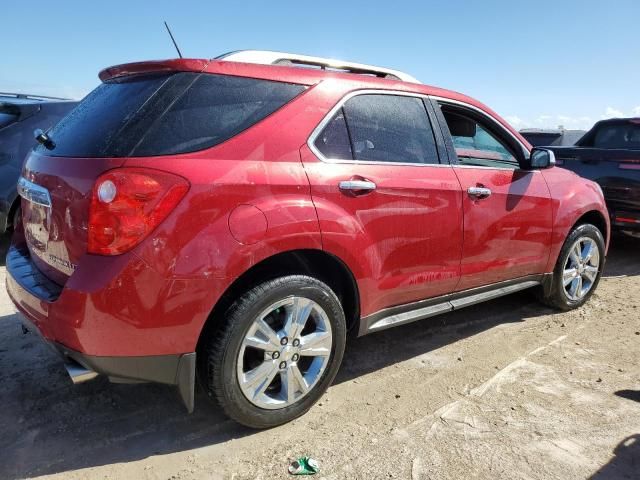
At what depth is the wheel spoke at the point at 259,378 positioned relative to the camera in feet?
8.25

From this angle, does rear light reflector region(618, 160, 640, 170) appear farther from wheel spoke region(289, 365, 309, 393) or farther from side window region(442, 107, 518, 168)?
wheel spoke region(289, 365, 309, 393)

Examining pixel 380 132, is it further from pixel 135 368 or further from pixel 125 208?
pixel 135 368

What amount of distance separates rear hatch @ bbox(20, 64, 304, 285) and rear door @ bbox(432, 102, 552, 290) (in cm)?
140

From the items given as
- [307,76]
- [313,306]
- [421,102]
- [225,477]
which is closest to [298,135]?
[307,76]

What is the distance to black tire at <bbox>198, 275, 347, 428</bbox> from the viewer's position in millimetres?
2367

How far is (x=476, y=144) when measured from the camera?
389 centimetres

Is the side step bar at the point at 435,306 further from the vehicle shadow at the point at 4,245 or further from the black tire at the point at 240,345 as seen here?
the vehicle shadow at the point at 4,245

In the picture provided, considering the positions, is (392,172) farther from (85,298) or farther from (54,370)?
(54,370)

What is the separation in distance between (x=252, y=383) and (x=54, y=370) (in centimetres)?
144

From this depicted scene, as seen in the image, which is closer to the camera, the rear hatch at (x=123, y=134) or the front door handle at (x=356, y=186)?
the rear hatch at (x=123, y=134)

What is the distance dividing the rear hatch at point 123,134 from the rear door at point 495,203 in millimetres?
1398

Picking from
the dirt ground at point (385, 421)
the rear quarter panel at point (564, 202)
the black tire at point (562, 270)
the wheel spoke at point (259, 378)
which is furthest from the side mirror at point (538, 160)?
A: the wheel spoke at point (259, 378)

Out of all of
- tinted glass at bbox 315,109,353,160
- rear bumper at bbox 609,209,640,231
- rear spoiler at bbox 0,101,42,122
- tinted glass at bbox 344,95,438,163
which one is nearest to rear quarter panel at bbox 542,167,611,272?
tinted glass at bbox 344,95,438,163

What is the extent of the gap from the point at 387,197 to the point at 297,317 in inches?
33.2
